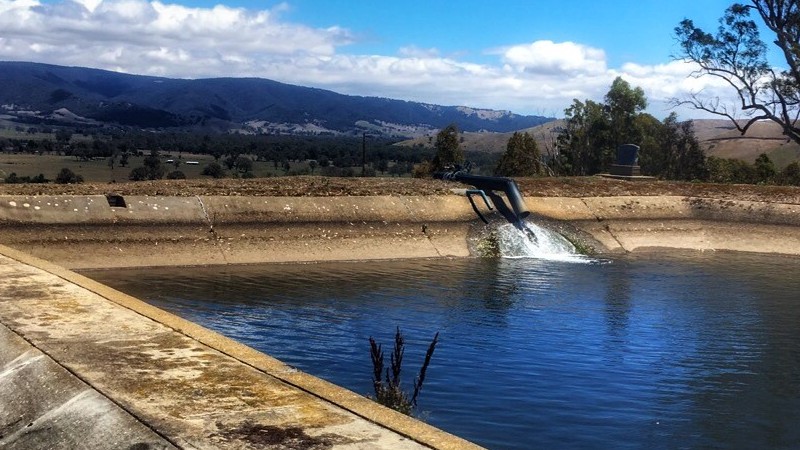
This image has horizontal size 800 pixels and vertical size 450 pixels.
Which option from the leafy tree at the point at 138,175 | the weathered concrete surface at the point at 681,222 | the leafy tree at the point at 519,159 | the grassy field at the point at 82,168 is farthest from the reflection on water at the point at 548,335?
the grassy field at the point at 82,168

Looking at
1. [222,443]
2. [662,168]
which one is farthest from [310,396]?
[662,168]

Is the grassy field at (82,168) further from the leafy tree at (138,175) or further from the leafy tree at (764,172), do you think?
the leafy tree at (764,172)

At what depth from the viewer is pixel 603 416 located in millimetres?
13453

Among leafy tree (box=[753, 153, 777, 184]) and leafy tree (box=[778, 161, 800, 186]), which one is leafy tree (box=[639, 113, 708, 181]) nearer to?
leafy tree (box=[753, 153, 777, 184])

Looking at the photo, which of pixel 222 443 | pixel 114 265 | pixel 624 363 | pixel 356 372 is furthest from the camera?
pixel 114 265

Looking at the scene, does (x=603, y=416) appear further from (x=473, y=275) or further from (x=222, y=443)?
(x=473, y=275)

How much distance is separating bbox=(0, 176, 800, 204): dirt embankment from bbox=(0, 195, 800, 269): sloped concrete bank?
3.33 ft

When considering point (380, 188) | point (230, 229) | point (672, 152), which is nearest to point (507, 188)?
point (380, 188)

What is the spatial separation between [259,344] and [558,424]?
6714 mm

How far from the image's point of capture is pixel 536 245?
34688mm

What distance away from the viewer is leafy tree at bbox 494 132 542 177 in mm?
68250

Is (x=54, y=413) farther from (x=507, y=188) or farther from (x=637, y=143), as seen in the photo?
(x=637, y=143)

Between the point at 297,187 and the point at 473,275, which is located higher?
the point at 297,187

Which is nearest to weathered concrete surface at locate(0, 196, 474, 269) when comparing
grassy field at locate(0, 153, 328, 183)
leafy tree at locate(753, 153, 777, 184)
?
grassy field at locate(0, 153, 328, 183)
